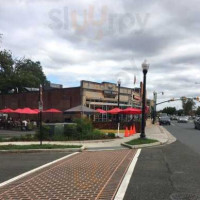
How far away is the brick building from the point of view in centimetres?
4778

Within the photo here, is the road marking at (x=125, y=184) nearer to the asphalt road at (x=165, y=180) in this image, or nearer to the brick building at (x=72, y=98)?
the asphalt road at (x=165, y=180)

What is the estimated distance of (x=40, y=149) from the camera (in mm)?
16125

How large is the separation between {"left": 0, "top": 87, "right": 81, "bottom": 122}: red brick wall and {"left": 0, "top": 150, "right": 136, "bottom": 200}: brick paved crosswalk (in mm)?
36146

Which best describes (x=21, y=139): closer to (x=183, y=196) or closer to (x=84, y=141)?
(x=84, y=141)

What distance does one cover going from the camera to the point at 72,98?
48.1m

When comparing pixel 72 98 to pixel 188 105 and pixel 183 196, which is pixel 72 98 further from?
pixel 188 105

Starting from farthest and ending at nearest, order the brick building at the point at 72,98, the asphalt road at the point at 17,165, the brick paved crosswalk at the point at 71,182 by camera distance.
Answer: the brick building at the point at 72,98
the asphalt road at the point at 17,165
the brick paved crosswalk at the point at 71,182

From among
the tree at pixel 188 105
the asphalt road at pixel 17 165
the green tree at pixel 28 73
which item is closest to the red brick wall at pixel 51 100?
the green tree at pixel 28 73

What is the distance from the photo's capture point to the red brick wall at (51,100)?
158ft

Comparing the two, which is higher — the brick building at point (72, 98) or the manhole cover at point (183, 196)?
the brick building at point (72, 98)

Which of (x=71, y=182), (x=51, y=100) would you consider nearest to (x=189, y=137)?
(x=71, y=182)

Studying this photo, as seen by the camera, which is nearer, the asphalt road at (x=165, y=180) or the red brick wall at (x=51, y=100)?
the asphalt road at (x=165, y=180)

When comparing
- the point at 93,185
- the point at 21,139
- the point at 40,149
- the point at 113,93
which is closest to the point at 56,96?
the point at 113,93

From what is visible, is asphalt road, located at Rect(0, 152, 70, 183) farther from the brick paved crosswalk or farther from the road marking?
the road marking
